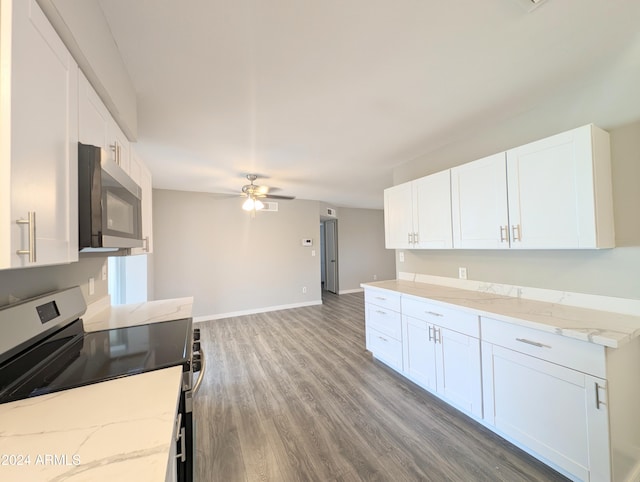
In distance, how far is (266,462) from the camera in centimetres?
159

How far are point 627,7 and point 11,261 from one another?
261 centimetres

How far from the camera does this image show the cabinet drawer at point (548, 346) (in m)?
1.28

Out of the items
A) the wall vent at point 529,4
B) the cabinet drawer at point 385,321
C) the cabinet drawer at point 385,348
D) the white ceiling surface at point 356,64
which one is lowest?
the cabinet drawer at point 385,348

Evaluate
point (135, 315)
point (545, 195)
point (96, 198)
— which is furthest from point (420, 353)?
point (96, 198)

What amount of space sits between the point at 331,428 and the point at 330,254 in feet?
17.3

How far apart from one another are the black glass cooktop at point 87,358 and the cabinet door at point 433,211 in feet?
7.50

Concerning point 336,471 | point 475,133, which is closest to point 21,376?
point 336,471

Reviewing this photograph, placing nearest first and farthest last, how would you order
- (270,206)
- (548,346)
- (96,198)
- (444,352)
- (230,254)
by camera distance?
(96,198)
(548,346)
(444,352)
(230,254)
(270,206)

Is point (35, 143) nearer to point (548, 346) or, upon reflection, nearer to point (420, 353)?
point (548, 346)

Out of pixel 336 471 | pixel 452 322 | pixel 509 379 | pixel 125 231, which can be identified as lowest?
pixel 336 471

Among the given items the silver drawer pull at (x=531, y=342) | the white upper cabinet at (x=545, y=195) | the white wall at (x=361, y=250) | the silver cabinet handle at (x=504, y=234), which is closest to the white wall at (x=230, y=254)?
the white wall at (x=361, y=250)

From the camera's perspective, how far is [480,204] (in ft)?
6.88

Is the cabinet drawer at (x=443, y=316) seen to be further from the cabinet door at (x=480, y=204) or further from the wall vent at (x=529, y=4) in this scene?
the wall vent at (x=529, y=4)

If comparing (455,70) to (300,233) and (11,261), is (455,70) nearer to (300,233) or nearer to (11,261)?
(11,261)
